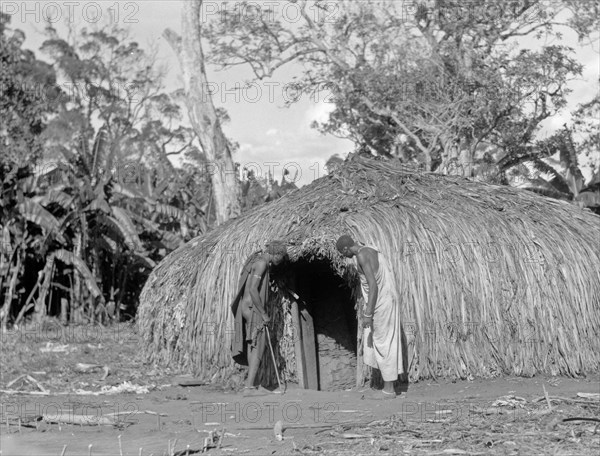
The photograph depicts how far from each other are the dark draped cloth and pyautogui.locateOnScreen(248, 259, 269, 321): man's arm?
0.23 ft

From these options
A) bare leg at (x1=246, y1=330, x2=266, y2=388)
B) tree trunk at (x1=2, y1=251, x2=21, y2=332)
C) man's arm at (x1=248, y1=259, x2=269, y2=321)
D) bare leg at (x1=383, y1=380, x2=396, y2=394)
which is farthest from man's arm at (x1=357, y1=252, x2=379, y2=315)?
tree trunk at (x1=2, y1=251, x2=21, y2=332)

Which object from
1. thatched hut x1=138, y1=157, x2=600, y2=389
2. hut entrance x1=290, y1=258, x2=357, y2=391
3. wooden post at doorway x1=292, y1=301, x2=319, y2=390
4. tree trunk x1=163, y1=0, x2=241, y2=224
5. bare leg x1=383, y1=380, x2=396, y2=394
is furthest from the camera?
tree trunk x1=163, y1=0, x2=241, y2=224

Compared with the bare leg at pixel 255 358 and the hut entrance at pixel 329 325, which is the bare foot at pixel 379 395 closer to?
the bare leg at pixel 255 358

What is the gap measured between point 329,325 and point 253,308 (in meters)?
2.35

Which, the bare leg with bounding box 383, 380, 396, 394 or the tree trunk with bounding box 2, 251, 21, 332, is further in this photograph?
the tree trunk with bounding box 2, 251, 21, 332

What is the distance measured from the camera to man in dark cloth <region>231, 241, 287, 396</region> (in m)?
10.6

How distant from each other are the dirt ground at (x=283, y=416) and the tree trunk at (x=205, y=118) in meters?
5.37

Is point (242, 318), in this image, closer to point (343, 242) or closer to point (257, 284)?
point (257, 284)

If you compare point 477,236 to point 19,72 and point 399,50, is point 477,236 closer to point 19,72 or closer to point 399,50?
point 399,50

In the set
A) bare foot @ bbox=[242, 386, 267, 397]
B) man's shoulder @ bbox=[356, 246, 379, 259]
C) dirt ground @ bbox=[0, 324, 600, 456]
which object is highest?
man's shoulder @ bbox=[356, 246, 379, 259]

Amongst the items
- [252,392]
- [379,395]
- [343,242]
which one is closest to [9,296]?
[252,392]

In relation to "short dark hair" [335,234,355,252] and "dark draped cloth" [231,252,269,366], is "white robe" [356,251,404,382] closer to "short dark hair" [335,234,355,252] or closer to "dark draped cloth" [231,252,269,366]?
"short dark hair" [335,234,355,252]

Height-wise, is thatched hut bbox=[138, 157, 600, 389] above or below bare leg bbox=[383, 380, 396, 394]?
above

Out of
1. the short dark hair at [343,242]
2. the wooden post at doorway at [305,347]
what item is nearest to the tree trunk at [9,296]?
the wooden post at doorway at [305,347]
